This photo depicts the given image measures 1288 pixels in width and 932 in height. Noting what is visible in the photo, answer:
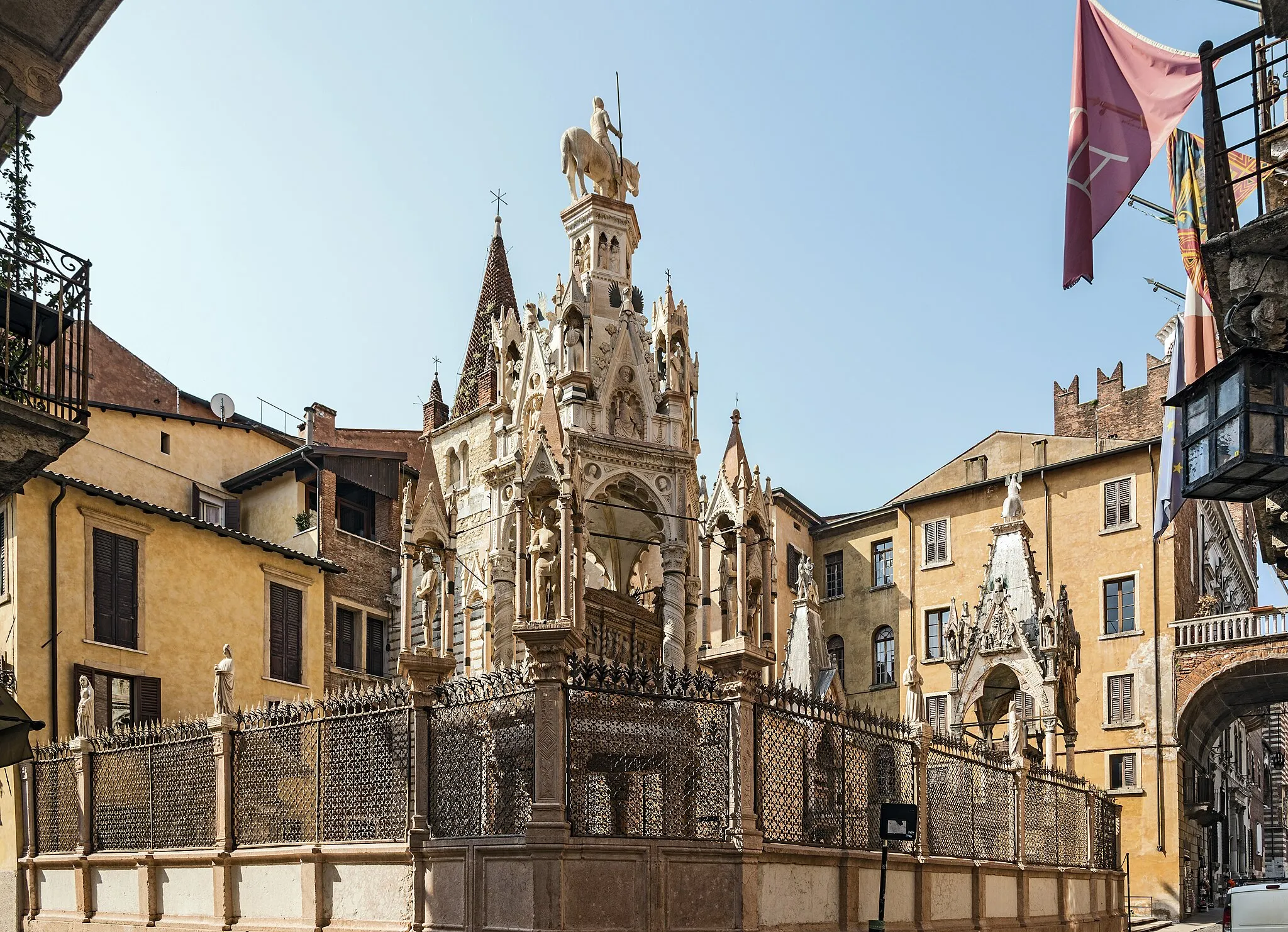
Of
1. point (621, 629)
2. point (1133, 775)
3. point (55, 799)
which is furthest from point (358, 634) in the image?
point (1133, 775)

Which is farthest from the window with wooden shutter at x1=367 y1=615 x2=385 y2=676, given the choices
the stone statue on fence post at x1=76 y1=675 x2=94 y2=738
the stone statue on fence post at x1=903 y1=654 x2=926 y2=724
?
the stone statue on fence post at x1=903 y1=654 x2=926 y2=724

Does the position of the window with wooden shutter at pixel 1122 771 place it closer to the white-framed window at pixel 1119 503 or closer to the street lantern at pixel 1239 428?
the white-framed window at pixel 1119 503

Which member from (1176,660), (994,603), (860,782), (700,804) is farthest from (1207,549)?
(700,804)

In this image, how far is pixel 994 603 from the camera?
1115 inches

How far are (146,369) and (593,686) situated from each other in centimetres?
3048

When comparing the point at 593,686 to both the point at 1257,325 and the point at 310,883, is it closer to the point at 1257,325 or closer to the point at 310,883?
the point at 310,883

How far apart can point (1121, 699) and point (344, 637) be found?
23.9 m

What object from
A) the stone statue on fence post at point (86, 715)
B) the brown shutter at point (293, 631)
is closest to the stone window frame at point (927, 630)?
the brown shutter at point (293, 631)

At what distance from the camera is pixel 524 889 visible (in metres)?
13.3

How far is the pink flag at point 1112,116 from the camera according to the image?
687 inches

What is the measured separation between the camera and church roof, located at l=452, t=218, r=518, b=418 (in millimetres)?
48531

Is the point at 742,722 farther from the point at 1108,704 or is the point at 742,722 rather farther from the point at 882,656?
the point at 882,656

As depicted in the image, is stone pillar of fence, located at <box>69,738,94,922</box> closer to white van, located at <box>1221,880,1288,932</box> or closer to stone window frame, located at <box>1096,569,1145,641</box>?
white van, located at <box>1221,880,1288,932</box>

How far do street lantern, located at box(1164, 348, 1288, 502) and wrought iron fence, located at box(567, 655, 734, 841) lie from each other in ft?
17.8
